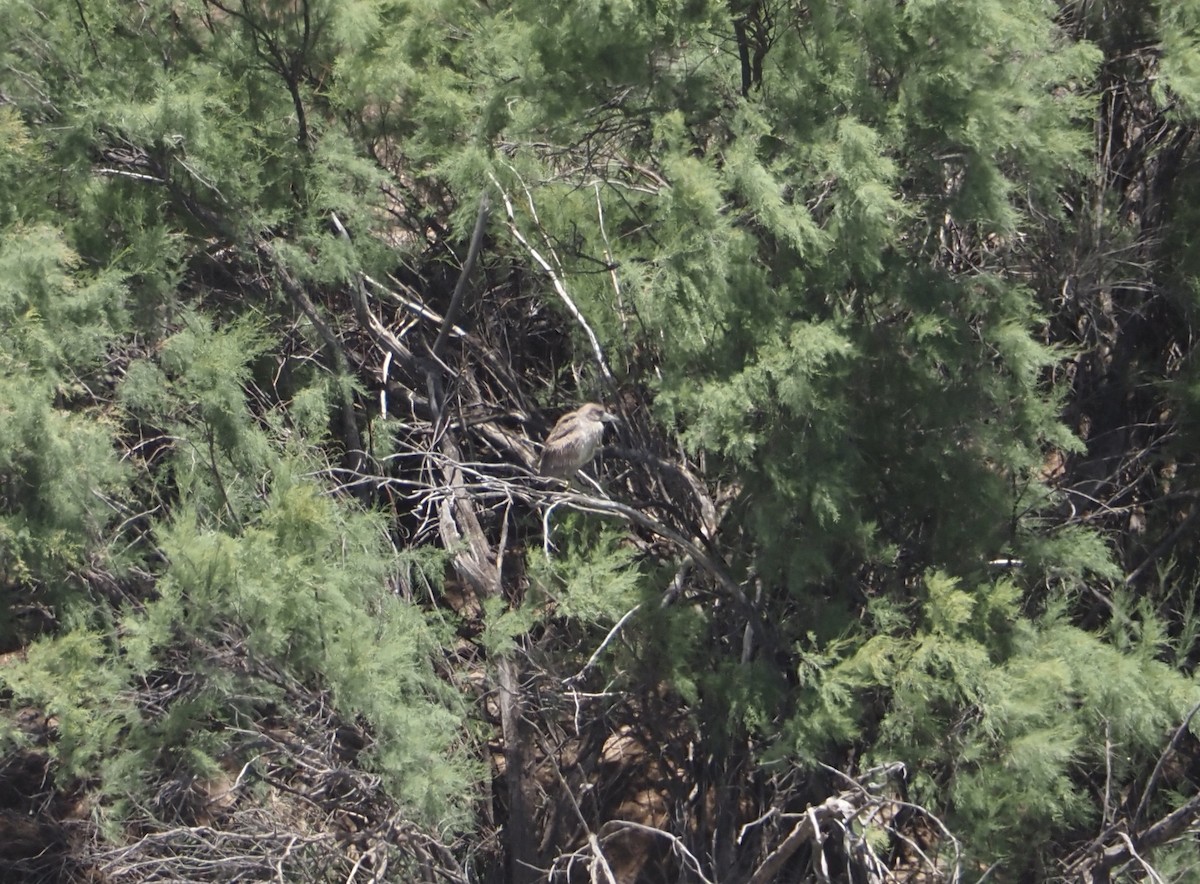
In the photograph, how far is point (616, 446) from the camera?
778 centimetres

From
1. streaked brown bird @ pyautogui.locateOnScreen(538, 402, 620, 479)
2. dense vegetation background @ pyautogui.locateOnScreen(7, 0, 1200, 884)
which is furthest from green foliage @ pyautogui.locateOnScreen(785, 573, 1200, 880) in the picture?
streaked brown bird @ pyautogui.locateOnScreen(538, 402, 620, 479)

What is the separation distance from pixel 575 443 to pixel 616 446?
0.29m

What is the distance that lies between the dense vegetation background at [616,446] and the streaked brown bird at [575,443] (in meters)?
0.22

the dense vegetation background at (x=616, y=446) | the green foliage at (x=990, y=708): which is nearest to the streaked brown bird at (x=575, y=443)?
the dense vegetation background at (x=616, y=446)

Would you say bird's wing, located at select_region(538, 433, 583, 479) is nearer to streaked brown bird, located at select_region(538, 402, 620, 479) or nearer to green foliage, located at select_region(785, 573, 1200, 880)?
streaked brown bird, located at select_region(538, 402, 620, 479)

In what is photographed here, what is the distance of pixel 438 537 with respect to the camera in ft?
28.7

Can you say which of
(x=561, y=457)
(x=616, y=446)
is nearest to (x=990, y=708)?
(x=616, y=446)

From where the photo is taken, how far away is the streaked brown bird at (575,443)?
754cm

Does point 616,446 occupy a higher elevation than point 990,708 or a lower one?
higher

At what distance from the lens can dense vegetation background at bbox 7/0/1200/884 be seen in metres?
6.70

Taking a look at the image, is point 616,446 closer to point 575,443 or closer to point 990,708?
point 575,443

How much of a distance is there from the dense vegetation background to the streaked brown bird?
8.8 inches

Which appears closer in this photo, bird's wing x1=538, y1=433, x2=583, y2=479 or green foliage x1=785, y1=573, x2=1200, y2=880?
green foliage x1=785, y1=573, x2=1200, y2=880

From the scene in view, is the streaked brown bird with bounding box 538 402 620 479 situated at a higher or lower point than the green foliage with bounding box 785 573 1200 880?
higher
